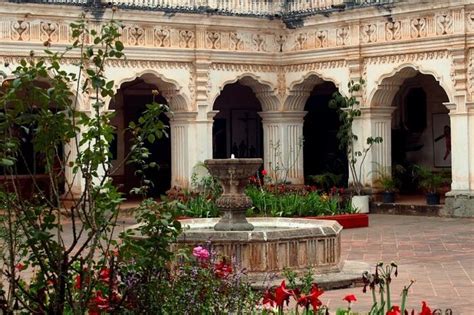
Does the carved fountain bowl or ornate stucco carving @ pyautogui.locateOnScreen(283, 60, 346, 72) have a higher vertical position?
ornate stucco carving @ pyautogui.locateOnScreen(283, 60, 346, 72)

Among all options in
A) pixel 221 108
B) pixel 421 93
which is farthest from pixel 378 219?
pixel 221 108

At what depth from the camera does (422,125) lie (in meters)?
25.0

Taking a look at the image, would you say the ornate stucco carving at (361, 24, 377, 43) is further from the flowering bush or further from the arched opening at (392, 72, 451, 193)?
the flowering bush

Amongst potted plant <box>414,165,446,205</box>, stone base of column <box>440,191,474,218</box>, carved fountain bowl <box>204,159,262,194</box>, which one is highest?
carved fountain bowl <box>204,159,262,194</box>

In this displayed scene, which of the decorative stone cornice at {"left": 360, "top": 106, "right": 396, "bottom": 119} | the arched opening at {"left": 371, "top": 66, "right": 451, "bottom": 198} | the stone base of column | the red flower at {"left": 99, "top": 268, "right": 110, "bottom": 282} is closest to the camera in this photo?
the red flower at {"left": 99, "top": 268, "right": 110, "bottom": 282}

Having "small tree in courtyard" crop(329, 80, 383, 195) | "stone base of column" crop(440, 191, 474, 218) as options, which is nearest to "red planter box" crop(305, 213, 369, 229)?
"stone base of column" crop(440, 191, 474, 218)

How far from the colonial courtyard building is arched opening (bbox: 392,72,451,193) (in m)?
0.03

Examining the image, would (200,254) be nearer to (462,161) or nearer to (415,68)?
(462,161)

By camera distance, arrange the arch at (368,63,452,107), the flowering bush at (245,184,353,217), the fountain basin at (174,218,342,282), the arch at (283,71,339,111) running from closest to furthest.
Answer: the fountain basin at (174,218,342,282) < the flowering bush at (245,184,353,217) < the arch at (368,63,452,107) < the arch at (283,71,339,111)

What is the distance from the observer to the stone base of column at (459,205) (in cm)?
1986

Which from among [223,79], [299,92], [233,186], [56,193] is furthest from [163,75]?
[56,193]

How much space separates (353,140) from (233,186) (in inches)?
398

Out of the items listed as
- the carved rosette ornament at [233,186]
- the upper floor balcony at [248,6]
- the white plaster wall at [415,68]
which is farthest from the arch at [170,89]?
the carved rosette ornament at [233,186]

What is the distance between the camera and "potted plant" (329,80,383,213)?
2122 centimetres
